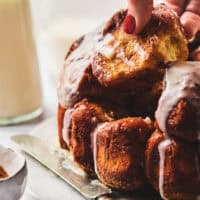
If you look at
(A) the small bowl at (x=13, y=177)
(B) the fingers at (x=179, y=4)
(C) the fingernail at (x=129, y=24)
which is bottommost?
(A) the small bowl at (x=13, y=177)

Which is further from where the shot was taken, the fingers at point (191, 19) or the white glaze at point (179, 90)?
the fingers at point (191, 19)

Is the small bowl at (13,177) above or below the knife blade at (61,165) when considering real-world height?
above

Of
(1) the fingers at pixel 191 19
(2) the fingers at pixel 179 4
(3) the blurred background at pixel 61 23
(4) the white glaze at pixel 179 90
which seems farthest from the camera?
(3) the blurred background at pixel 61 23

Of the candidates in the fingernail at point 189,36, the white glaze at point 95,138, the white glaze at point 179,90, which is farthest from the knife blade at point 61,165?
the fingernail at point 189,36

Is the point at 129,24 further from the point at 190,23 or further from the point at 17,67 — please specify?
the point at 17,67

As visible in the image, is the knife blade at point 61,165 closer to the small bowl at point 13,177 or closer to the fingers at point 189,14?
the small bowl at point 13,177

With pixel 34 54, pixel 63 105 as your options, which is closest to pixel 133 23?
pixel 63 105
